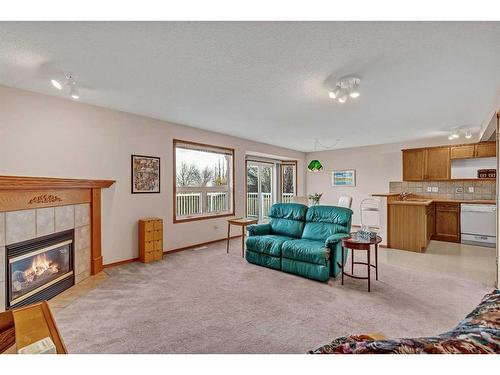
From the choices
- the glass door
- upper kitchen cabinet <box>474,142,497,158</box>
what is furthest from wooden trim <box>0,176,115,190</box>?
upper kitchen cabinet <box>474,142,497,158</box>

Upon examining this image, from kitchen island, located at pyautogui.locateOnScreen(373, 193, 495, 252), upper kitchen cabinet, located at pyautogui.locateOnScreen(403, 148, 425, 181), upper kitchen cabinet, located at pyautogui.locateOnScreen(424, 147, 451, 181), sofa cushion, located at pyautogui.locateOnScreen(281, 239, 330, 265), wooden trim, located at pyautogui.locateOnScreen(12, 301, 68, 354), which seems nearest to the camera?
wooden trim, located at pyautogui.locateOnScreen(12, 301, 68, 354)

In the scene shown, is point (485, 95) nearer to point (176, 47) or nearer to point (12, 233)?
point (176, 47)

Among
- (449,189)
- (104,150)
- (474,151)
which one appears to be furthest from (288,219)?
(474,151)

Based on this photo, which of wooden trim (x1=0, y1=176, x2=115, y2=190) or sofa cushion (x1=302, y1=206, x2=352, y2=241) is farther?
sofa cushion (x1=302, y1=206, x2=352, y2=241)

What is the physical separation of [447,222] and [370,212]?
1.91 meters

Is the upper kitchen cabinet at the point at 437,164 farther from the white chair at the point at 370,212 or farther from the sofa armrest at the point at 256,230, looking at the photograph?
the sofa armrest at the point at 256,230

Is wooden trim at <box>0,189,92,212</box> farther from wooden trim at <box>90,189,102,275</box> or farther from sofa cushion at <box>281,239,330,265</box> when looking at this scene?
sofa cushion at <box>281,239,330,265</box>

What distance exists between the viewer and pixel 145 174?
4297 millimetres

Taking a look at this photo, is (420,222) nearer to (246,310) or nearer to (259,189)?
(246,310)

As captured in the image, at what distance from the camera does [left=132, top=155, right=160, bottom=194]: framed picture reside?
417 cm

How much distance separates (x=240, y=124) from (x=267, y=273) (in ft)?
8.97

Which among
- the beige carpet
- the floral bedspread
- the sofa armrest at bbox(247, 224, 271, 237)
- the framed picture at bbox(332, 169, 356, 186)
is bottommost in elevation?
the beige carpet

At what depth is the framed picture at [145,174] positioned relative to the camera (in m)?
4.17
